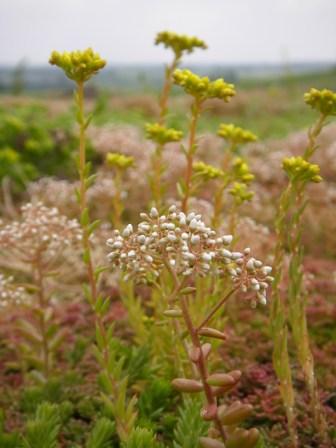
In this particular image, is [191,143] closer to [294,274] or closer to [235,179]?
[235,179]

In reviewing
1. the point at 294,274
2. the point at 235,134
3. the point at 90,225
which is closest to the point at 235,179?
the point at 235,134

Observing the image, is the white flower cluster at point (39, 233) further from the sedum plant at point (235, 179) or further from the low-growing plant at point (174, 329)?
the sedum plant at point (235, 179)

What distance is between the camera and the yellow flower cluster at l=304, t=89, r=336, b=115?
5.79ft

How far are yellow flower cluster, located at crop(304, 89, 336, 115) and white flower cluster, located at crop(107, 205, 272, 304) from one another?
0.67 metres

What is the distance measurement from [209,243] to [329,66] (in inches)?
925

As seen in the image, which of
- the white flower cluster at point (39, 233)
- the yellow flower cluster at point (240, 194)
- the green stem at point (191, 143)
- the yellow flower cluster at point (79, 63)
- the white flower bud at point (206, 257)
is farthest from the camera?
the white flower cluster at point (39, 233)

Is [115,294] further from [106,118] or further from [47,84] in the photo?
[47,84]

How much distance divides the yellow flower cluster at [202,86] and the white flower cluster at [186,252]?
1.97 ft

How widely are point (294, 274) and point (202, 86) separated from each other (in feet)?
2.22

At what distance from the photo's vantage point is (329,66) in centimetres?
2292

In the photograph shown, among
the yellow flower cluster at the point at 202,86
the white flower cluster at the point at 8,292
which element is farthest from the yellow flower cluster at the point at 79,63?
the white flower cluster at the point at 8,292

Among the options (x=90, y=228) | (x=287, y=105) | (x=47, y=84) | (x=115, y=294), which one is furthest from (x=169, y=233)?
(x=47, y=84)

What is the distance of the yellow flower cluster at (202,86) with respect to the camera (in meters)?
1.81

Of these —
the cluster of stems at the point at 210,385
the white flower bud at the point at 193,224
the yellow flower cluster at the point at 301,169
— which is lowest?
the cluster of stems at the point at 210,385
